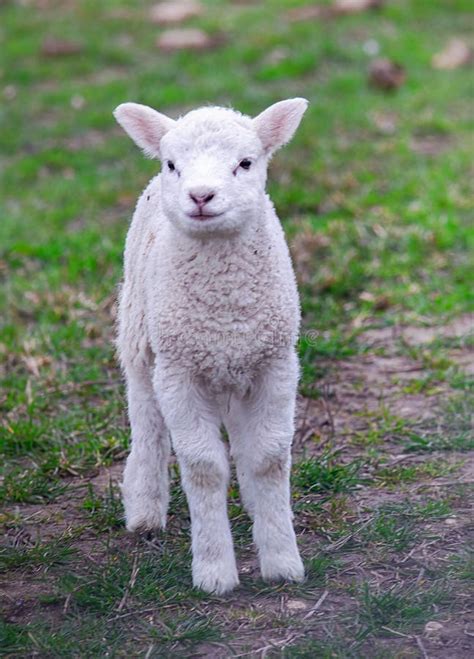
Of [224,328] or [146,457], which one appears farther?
[146,457]

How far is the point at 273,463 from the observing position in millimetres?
4043

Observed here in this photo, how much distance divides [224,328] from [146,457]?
83 centimetres

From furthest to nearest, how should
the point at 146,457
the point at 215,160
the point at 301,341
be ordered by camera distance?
the point at 301,341
the point at 146,457
the point at 215,160

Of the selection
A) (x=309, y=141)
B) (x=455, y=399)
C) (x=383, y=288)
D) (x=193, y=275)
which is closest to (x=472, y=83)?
(x=309, y=141)

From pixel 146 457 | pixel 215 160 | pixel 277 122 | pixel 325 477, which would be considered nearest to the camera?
pixel 215 160

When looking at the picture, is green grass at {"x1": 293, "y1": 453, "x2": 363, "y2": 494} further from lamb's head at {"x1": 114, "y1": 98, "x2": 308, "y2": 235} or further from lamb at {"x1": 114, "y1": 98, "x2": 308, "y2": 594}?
lamb's head at {"x1": 114, "y1": 98, "x2": 308, "y2": 235}

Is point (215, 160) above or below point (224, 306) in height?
above

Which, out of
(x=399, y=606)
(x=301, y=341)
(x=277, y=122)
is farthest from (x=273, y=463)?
(x=301, y=341)

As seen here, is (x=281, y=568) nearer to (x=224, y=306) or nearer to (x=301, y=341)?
(x=224, y=306)

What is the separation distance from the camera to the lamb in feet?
12.7

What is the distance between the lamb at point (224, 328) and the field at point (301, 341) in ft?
0.77

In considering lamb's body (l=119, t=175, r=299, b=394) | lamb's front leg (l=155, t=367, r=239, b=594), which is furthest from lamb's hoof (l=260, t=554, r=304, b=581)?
lamb's body (l=119, t=175, r=299, b=394)

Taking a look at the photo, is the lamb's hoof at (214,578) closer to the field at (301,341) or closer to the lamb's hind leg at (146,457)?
the field at (301,341)

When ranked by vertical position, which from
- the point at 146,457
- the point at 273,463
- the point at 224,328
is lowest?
the point at 146,457
